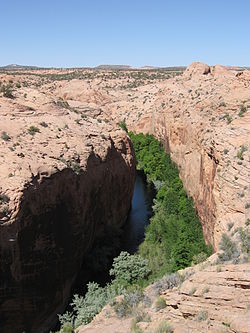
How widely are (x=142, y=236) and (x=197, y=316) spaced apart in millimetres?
15181

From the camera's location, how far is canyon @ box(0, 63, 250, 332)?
14.7 meters

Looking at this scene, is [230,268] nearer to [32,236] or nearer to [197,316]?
[197,316]

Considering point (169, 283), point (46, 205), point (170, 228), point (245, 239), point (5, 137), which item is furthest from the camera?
point (170, 228)

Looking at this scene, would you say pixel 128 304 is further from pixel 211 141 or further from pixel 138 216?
pixel 138 216

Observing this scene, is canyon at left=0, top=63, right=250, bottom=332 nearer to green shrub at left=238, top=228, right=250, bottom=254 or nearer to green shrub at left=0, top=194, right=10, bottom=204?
green shrub at left=0, top=194, right=10, bottom=204

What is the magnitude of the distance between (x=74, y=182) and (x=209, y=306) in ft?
34.9

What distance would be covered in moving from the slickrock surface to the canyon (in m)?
0.08

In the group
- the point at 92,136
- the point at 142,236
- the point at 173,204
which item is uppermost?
the point at 92,136

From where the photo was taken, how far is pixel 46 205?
1622 centimetres

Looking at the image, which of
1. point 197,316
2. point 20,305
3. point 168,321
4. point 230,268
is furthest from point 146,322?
point 20,305

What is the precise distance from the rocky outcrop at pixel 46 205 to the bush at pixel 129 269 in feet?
6.24

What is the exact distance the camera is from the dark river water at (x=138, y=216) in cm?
2342

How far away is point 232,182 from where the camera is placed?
1741cm

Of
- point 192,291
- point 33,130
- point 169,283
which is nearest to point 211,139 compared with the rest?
point 33,130
